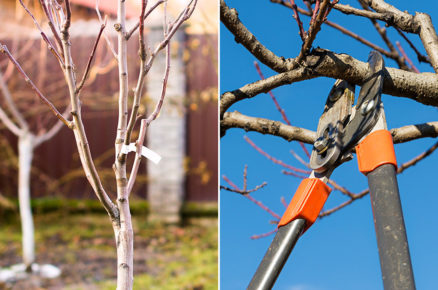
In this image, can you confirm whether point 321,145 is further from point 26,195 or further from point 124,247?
point 26,195

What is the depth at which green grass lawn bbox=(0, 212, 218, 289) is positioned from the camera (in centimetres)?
213

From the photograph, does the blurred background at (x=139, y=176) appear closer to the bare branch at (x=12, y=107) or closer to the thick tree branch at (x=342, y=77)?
the bare branch at (x=12, y=107)

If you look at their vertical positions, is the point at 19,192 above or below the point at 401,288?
above

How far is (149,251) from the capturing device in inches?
87.1

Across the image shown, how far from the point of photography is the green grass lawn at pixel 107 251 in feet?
A: 7.00

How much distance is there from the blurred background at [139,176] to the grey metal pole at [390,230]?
162cm

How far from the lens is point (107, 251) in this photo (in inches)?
89.4

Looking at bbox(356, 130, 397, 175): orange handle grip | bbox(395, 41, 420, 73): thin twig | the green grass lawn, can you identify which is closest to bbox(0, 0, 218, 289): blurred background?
the green grass lawn

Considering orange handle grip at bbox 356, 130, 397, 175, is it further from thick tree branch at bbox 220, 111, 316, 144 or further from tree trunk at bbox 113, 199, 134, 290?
tree trunk at bbox 113, 199, 134, 290

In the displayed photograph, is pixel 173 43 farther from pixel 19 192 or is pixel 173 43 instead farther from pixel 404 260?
pixel 404 260

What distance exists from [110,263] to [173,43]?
3.78ft

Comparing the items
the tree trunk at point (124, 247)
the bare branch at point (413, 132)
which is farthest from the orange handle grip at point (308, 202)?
the bare branch at point (413, 132)

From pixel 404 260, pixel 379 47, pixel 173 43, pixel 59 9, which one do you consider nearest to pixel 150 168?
pixel 173 43

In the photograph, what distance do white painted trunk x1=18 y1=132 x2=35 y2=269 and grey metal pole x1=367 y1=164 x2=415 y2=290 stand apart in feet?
6.91
